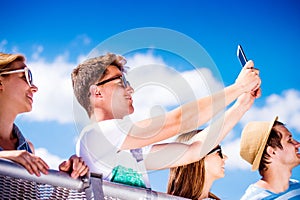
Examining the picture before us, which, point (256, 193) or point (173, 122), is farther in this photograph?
point (256, 193)

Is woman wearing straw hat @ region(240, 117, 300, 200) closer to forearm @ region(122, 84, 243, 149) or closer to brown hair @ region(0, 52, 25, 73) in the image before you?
forearm @ region(122, 84, 243, 149)

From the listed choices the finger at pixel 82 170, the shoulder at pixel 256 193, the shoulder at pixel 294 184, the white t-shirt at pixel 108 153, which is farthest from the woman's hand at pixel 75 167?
the shoulder at pixel 294 184

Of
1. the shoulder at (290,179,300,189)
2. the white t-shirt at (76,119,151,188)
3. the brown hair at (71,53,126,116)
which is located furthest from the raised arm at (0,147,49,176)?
the shoulder at (290,179,300,189)

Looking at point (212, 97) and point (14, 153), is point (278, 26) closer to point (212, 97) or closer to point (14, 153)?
point (212, 97)

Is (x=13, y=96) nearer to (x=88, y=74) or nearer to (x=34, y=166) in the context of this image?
(x=88, y=74)

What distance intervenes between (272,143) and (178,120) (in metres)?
1.07

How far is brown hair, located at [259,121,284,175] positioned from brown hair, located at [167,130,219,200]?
36cm

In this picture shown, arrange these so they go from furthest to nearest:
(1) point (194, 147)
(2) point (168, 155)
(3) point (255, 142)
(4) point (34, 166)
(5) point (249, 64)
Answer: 1. (3) point (255, 142)
2. (5) point (249, 64)
3. (1) point (194, 147)
4. (2) point (168, 155)
5. (4) point (34, 166)

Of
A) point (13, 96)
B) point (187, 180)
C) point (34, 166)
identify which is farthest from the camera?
point (187, 180)

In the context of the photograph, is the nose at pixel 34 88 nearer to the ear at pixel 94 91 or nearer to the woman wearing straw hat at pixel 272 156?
the ear at pixel 94 91

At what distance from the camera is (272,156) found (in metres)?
2.07

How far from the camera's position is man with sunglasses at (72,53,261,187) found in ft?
3.00

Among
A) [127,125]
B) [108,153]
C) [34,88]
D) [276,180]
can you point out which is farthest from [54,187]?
[276,180]

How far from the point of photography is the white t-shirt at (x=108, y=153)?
892 millimetres
